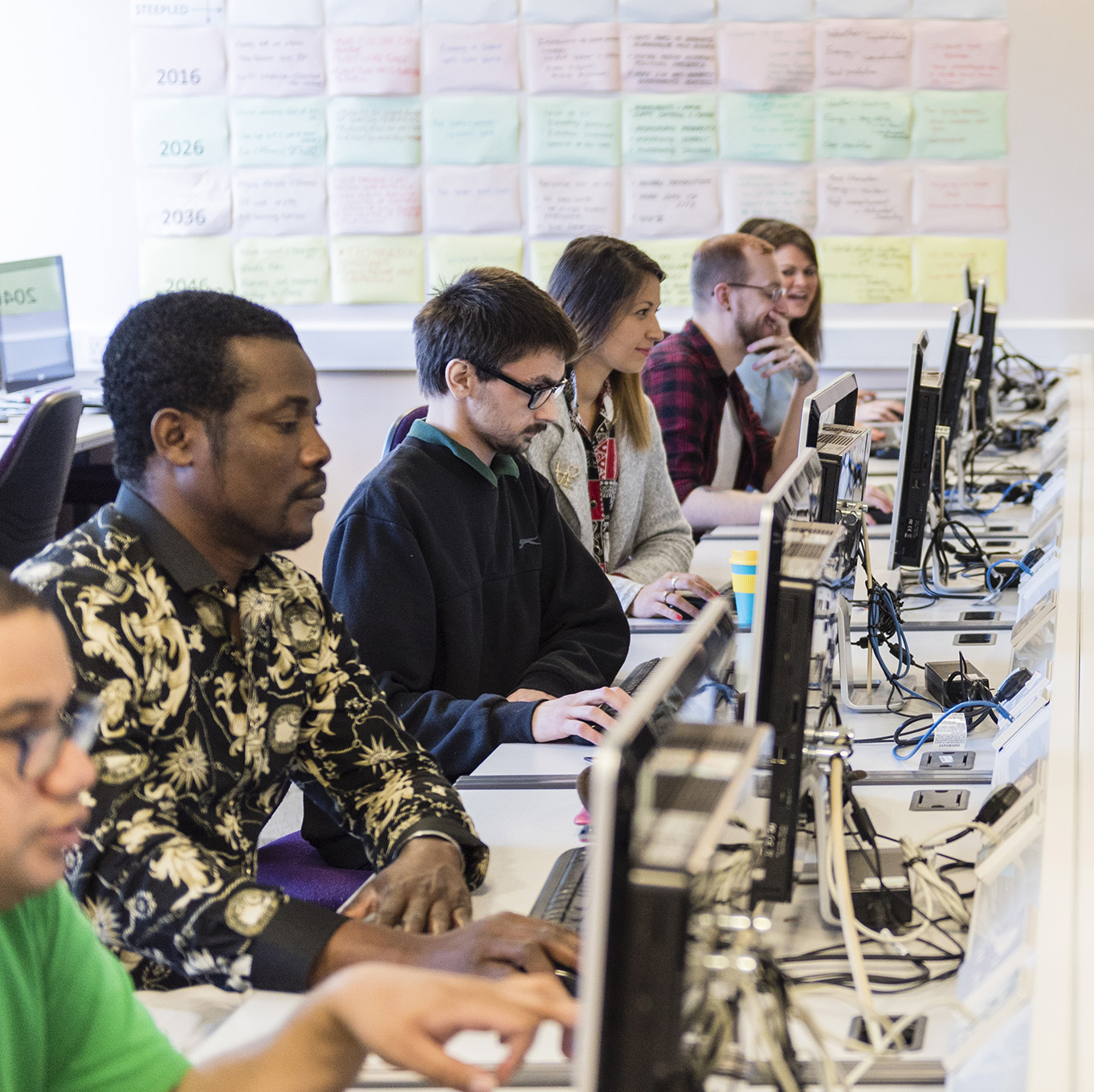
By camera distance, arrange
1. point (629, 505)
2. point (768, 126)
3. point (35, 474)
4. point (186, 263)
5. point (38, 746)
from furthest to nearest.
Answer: point (186, 263) < point (768, 126) < point (35, 474) < point (629, 505) < point (38, 746)

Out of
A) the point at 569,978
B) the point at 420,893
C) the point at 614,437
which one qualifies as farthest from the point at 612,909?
the point at 614,437

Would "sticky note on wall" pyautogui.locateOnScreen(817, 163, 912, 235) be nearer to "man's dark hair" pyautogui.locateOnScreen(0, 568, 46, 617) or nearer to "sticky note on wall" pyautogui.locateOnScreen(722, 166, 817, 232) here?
"sticky note on wall" pyautogui.locateOnScreen(722, 166, 817, 232)

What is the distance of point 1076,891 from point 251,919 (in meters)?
0.62

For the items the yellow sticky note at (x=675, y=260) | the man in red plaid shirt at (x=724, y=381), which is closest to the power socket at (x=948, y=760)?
the man in red plaid shirt at (x=724, y=381)

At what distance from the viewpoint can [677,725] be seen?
0.66 meters

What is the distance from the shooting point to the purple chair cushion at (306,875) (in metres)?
1.48

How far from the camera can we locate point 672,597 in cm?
224

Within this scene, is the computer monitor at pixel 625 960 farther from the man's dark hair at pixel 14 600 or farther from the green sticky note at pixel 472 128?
the green sticky note at pixel 472 128

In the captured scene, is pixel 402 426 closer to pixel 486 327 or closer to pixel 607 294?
pixel 486 327

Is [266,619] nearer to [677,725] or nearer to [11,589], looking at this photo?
[11,589]

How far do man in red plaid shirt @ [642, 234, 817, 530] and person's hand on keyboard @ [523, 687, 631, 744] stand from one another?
1385 millimetres

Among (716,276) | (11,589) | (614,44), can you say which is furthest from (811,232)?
(11,589)

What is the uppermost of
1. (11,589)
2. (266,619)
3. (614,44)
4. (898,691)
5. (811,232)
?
(614,44)

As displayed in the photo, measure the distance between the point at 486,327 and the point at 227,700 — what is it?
0.84m
